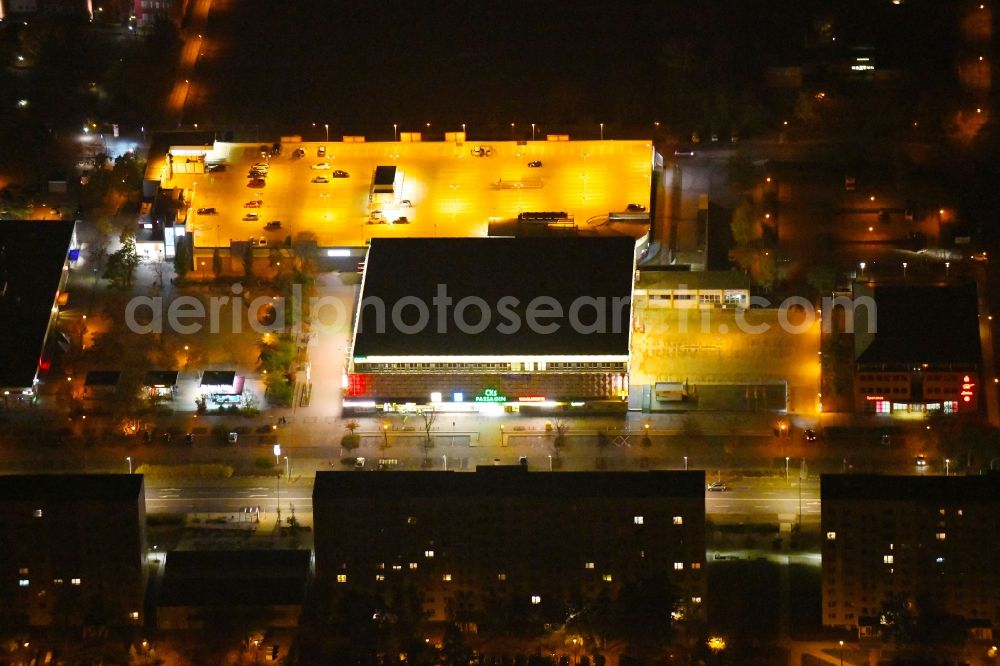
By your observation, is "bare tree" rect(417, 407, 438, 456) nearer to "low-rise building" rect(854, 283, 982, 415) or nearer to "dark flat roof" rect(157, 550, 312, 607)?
"dark flat roof" rect(157, 550, 312, 607)

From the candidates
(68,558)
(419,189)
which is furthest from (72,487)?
(419,189)

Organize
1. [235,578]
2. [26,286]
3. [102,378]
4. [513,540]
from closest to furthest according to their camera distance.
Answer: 1. [513,540]
2. [235,578]
3. [102,378]
4. [26,286]

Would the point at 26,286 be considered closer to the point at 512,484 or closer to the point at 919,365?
the point at 512,484

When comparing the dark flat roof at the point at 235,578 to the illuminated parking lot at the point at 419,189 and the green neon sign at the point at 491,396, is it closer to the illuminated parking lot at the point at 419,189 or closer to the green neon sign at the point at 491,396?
the green neon sign at the point at 491,396

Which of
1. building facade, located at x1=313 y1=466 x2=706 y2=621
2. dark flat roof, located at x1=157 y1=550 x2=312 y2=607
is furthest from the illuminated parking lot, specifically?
building facade, located at x1=313 y1=466 x2=706 y2=621

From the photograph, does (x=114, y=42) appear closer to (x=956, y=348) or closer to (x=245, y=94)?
(x=245, y=94)

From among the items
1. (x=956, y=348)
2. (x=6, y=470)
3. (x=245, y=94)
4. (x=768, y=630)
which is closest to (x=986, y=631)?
(x=768, y=630)
